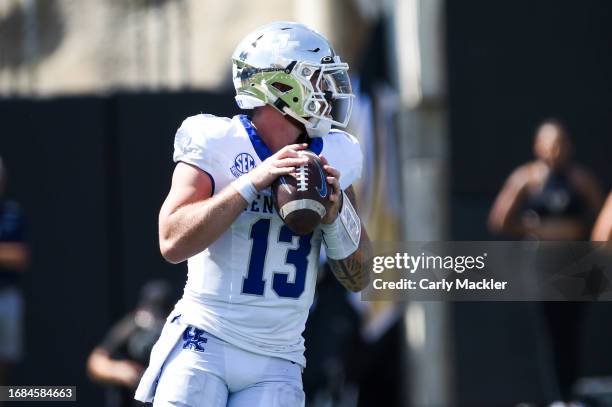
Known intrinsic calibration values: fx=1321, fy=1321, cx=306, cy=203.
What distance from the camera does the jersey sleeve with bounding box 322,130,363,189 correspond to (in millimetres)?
4102

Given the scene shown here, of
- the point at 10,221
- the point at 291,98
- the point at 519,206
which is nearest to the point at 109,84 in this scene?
the point at 10,221

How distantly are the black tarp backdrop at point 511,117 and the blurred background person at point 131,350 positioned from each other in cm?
273

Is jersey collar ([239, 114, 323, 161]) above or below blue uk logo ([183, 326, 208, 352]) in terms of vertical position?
above

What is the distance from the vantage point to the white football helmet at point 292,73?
3982mm

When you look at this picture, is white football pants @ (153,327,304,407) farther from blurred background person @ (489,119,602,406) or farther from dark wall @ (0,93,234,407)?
dark wall @ (0,93,234,407)

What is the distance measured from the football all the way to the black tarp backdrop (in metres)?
5.57

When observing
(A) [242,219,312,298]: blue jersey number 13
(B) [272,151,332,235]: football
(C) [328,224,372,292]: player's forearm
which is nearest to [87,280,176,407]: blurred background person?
(C) [328,224,372,292]: player's forearm

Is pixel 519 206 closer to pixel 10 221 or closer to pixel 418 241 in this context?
pixel 418 241

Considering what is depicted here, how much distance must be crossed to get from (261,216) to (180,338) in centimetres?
44

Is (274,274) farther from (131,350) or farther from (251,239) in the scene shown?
(131,350)

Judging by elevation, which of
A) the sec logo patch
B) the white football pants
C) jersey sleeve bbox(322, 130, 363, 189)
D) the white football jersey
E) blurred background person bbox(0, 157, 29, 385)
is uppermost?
blurred background person bbox(0, 157, 29, 385)

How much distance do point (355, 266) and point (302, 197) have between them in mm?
449

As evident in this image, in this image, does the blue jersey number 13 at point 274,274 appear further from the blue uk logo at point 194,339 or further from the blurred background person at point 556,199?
the blurred background person at point 556,199

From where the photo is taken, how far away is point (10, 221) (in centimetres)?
800
